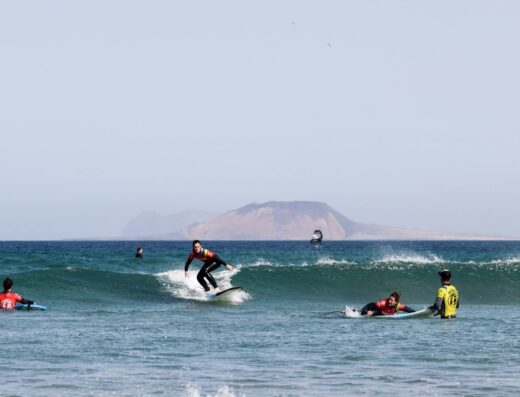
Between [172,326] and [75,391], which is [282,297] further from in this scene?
[75,391]

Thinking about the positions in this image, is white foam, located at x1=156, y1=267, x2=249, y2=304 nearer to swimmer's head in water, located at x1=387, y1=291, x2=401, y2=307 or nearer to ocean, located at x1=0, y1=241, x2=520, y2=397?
ocean, located at x1=0, y1=241, x2=520, y2=397

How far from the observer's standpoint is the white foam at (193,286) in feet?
94.5

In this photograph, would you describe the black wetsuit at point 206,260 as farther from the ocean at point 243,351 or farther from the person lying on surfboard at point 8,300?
the person lying on surfboard at point 8,300

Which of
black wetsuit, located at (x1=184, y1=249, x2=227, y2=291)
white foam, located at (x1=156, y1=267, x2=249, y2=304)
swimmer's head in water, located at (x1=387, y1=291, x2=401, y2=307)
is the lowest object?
white foam, located at (x1=156, y1=267, x2=249, y2=304)

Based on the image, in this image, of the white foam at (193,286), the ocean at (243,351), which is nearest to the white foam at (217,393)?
the ocean at (243,351)

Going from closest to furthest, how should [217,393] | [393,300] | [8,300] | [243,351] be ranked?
1. [217,393]
2. [243,351]
3. [393,300]
4. [8,300]

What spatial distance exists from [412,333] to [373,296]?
1737cm

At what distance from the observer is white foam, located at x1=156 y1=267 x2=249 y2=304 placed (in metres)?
28.8

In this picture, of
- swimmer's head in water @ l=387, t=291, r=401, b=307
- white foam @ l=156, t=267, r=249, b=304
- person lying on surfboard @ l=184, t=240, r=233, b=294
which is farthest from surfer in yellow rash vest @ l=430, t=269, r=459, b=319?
white foam @ l=156, t=267, r=249, b=304

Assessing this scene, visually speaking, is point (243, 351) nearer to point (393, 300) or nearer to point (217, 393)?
point (217, 393)

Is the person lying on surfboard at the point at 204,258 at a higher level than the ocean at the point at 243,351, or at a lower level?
higher

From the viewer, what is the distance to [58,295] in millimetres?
31672

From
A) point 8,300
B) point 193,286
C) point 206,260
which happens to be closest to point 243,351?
point 8,300

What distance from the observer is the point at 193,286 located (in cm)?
3422
